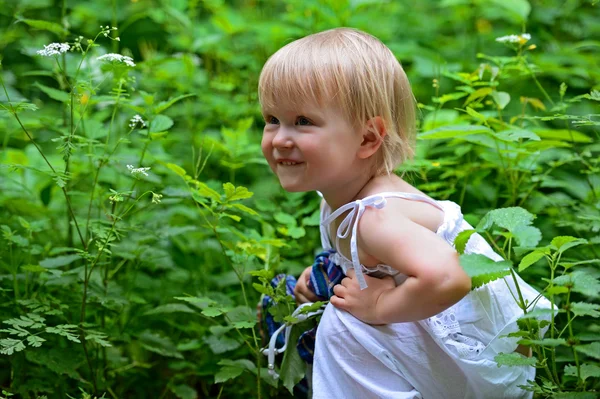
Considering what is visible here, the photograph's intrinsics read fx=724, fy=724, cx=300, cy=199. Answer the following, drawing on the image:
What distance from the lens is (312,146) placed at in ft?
5.23

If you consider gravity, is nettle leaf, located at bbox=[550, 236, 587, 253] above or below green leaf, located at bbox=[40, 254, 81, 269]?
above

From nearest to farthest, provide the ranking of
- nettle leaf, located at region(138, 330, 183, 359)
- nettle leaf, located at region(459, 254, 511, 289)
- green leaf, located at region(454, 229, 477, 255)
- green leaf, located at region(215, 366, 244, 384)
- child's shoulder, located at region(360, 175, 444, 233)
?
1. nettle leaf, located at region(459, 254, 511, 289)
2. green leaf, located at region(454, 229, 477, 255)
3. child's shoulder, located at region(360, 175, 444, 233)
4. green leaf, located at region(215, 366, 244, 384)
5. nettle leaf, located at region(138, 330, 183, 359)

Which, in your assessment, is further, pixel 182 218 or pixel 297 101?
pixel 182 218

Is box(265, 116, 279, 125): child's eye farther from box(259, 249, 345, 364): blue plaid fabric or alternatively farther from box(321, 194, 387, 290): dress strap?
box(259, 249, 345, 364): blue plaid fabric

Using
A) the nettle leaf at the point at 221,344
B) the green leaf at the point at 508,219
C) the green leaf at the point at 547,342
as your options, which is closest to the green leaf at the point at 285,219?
the nettle leaf at the point at 221,344

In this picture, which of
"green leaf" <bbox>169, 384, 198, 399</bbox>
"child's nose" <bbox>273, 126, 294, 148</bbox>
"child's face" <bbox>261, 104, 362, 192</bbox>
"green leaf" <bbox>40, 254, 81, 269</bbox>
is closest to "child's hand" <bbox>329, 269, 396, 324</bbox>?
"child's face" <bbox>261, 104, 362, 192</bbox>


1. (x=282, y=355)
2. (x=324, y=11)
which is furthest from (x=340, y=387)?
(x=324, y=11)

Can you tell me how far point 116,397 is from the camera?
1958 millimetres

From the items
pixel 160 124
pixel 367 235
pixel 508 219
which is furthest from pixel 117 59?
pixel 508 219

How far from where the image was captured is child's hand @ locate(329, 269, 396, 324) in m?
1.57

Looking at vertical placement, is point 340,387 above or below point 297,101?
below

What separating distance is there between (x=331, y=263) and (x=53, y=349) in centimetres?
74

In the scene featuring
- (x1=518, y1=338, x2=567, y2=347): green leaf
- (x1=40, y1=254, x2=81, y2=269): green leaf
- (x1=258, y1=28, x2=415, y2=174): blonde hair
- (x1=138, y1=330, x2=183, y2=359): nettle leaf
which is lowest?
(x1=138, y1=330, x2=183, y2=359): nettle leaf

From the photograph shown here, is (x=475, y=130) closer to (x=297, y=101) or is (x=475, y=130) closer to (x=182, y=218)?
(x=297, y=101)
